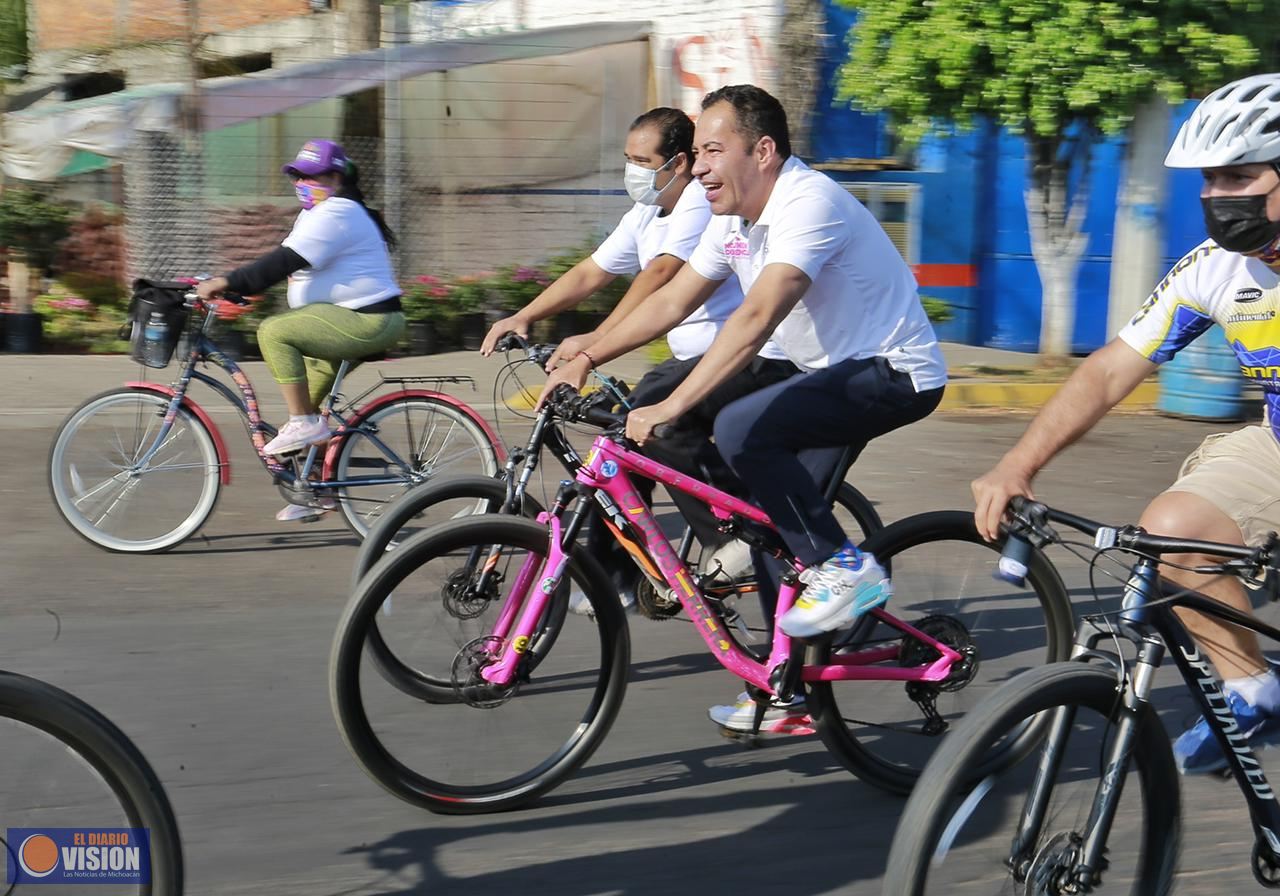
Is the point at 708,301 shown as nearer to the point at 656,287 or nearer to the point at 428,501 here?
the point at 656,287

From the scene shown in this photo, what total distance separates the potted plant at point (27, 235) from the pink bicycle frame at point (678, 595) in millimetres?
10032

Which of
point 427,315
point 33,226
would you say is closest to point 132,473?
point 427,315

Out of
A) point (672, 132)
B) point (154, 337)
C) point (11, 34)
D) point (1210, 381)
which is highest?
point (11, 34)

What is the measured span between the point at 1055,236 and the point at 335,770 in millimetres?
9241

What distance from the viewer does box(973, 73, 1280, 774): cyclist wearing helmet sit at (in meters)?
3.24

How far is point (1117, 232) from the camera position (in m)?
12.3

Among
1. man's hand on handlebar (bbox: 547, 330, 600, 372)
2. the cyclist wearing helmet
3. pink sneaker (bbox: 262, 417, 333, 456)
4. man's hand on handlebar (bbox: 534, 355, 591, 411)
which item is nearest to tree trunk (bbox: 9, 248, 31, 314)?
pink sneaker (bbox: 262, 417, 333, 456)

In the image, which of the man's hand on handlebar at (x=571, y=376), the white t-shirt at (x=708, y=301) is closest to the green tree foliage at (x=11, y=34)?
the white t-shirt at (x=708, y=301)

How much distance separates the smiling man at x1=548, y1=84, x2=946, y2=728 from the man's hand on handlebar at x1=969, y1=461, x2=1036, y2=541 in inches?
40.1

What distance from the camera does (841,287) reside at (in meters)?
4.39

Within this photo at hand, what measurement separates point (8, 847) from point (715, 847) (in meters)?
1.84

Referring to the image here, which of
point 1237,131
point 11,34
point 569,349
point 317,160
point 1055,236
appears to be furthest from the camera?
point 11,34

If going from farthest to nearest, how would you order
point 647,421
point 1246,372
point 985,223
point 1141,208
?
1. point 985,223
2. point 1141,208
3. point 647,421
4. point 1246,372

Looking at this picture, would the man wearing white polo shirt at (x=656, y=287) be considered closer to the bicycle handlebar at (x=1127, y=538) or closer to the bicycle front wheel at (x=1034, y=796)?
the bicycle handlebar at (x=1127, y=538)
